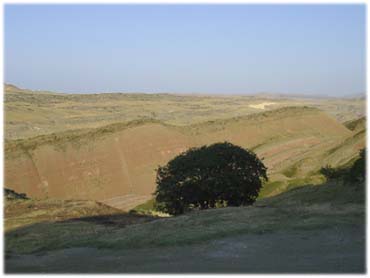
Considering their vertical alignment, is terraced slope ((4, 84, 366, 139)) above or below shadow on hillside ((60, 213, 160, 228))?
above

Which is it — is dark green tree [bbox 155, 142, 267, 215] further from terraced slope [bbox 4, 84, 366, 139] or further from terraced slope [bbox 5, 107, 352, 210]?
terraced slope [bbox 4, 84, 366, 139]

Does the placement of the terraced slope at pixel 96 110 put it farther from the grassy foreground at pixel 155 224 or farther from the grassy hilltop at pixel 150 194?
the grassy foreground at pixel 155 224

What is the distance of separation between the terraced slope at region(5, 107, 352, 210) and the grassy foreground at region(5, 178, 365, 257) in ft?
61.0

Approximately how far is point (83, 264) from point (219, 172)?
11.9m

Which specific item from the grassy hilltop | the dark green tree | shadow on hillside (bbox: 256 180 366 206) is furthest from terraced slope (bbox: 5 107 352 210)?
shadow on hillside (bbox: 256 180 366 206)

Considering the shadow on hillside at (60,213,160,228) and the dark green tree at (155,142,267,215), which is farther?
the dark green tree at (155,142,267,215)

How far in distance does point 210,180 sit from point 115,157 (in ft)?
92.6

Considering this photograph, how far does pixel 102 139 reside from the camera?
170 ft

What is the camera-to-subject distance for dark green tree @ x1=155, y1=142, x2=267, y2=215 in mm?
23797

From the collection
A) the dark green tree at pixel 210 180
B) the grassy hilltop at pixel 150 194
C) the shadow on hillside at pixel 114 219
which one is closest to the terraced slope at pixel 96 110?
the grassy hilltop at pixel 150 194

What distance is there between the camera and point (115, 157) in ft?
167

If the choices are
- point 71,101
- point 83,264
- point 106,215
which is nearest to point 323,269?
point 83,264

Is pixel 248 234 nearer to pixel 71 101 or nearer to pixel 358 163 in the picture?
pixel 358 163

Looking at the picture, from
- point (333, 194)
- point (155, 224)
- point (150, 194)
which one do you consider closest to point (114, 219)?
point (155, 224)
